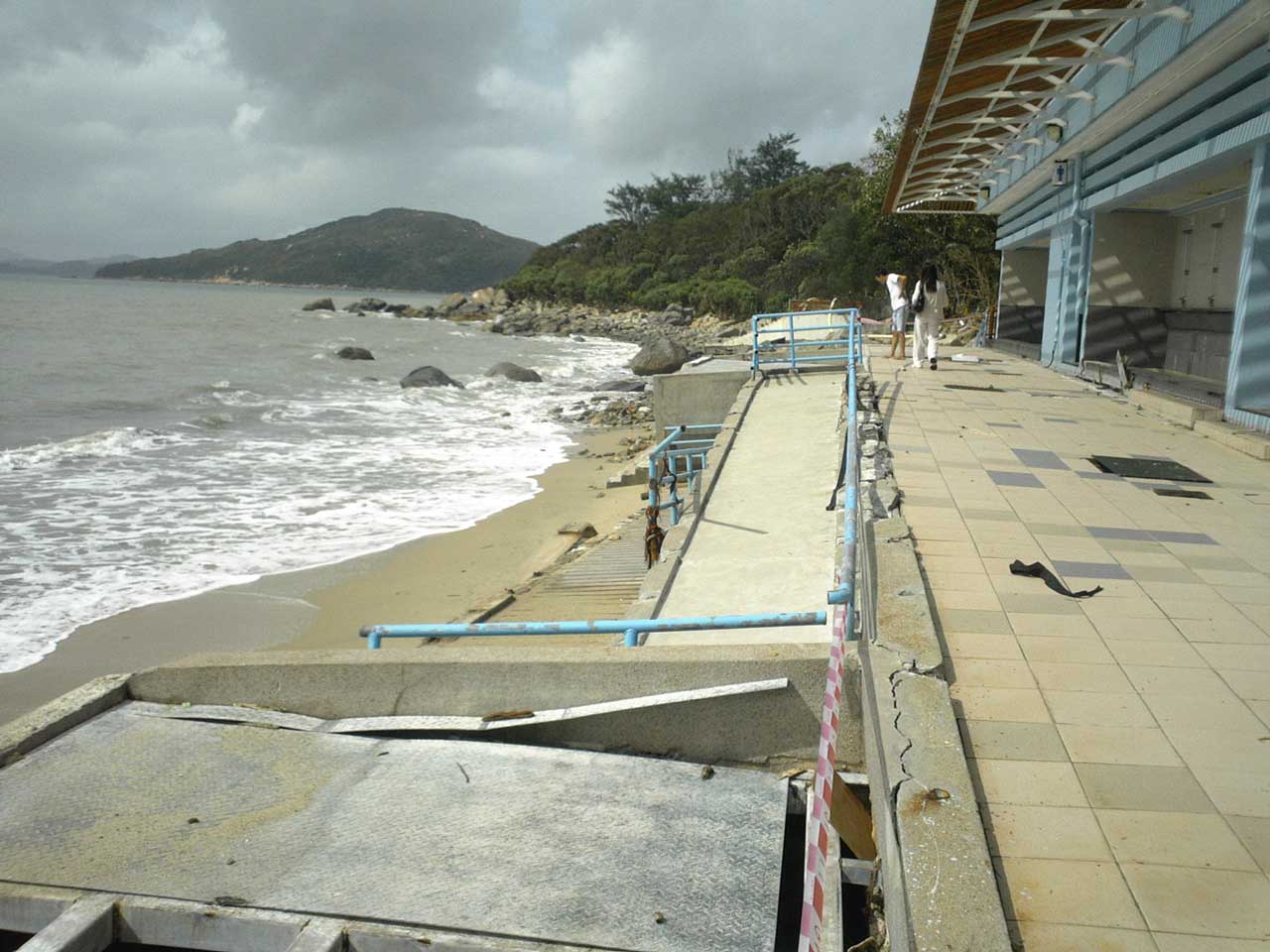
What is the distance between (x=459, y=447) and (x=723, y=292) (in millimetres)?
39933

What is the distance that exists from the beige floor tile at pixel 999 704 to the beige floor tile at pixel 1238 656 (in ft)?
3.12

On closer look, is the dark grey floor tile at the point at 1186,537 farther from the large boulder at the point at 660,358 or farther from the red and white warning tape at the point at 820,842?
the large boulder at the point at 660,358

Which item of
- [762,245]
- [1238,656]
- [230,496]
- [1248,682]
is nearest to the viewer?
[1248,682]

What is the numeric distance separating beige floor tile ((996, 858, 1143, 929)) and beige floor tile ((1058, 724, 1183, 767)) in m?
0.64

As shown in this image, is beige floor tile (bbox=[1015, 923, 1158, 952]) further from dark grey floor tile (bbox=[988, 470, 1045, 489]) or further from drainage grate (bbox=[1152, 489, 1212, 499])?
drainage grate (bbox=[1152, 489, 1212, 499])

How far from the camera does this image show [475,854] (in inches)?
125

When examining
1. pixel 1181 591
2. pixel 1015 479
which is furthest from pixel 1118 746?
pixel 1015 479

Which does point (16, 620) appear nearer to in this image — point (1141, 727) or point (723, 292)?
point (1141, 727)

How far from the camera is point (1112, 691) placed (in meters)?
3.61

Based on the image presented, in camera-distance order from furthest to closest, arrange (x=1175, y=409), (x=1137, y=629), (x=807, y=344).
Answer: (x=807, y=344), (x=1175, y=409), (x=1137, y=629)

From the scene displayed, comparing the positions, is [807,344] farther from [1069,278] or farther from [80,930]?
[80,930]

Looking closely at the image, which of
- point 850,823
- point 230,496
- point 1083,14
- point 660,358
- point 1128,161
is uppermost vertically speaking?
point 1083,14

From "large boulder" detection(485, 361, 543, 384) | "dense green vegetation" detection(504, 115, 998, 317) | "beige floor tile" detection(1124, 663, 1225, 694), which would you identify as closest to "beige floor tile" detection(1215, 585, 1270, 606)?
"beige floor tile" detection(1124, 663, 1225, 694)

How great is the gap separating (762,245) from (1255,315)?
58041mm
